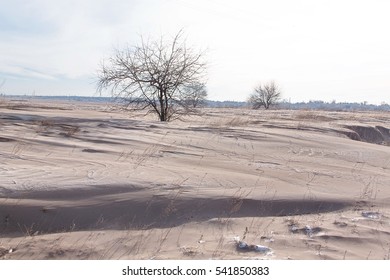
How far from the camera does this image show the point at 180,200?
5887 mm

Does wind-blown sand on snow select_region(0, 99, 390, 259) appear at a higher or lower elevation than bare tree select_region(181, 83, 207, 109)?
lower

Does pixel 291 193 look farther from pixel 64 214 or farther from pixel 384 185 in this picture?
pixel 64 214

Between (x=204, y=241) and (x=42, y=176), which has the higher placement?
(x=42, y=176)

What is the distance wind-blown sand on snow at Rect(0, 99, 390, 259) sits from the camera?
14.6 feet

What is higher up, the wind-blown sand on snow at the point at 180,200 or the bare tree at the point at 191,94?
the bare tree at the point at 191,94

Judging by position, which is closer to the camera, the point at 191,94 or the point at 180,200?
the point at 180,200

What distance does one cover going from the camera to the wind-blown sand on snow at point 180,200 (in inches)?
175

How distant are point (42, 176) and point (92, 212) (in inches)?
56.9

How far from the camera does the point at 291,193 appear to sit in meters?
6.60

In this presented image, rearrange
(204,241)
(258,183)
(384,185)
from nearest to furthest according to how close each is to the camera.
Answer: (204,241) → (258,183) → (384,185)

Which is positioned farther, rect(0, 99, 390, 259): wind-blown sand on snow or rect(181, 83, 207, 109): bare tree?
rect(181, 83, 207, 109): bare tree

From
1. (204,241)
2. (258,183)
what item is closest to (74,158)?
(258,183)

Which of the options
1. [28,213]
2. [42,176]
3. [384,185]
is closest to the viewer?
[28,213]

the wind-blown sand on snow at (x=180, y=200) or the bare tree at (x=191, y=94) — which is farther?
the bare tree at (x=191, y=94)
